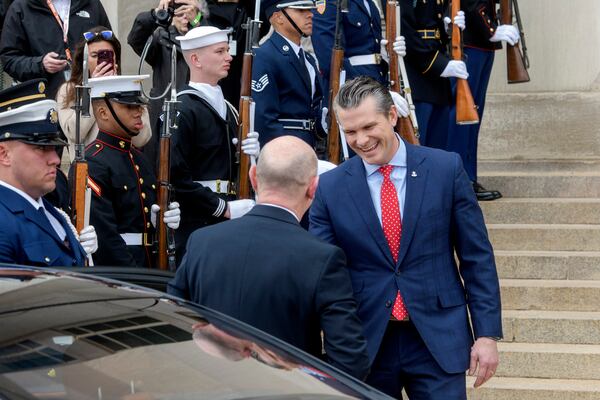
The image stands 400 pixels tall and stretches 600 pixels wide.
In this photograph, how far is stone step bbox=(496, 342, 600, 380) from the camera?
23.7 feet

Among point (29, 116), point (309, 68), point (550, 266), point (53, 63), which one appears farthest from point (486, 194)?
Result: point (29, 116)

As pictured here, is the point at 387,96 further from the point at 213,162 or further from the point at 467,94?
the point at 467,94

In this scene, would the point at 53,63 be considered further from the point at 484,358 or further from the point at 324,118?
the point at 484,358

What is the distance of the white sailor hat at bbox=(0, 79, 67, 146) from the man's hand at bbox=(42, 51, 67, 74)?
2.85 m

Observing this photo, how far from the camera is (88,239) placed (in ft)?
18.6

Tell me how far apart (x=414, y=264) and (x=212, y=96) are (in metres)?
2.53

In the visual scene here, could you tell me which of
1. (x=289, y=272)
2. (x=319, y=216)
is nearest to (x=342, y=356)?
(x=289, y=272)

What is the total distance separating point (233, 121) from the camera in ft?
23.4

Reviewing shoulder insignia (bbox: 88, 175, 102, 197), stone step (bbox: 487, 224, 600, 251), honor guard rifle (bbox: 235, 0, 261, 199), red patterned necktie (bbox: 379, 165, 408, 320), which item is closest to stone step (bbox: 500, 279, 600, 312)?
stone step (bbox: 487, 224, 600, 251)

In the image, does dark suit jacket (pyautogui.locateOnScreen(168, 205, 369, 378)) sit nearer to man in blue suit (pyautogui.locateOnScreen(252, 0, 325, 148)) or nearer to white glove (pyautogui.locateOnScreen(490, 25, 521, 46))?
man in blue suit (pyautogui.locateOnScreen(252, 0, 325, 148))

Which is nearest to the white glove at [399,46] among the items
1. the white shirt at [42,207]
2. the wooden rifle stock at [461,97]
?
the wooden rifle stock at [461,97]

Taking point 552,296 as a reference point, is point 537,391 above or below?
below

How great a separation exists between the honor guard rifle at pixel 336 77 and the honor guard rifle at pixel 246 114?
0.71m

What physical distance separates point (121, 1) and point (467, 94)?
337 centimetres
